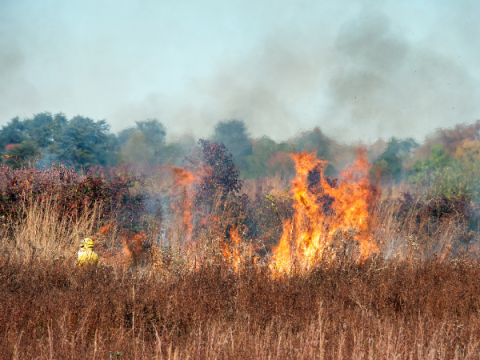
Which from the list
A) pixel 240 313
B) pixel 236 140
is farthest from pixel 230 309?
pixel 236 140

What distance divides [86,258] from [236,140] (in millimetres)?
7099

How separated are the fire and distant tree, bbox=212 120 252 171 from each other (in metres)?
3.79

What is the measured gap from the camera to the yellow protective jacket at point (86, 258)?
5578 millimetres

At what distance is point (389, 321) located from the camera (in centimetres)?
400

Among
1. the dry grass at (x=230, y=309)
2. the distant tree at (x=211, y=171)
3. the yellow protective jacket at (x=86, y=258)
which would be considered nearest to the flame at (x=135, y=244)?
the distant tree at (x=211, y=171)

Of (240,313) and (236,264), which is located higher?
(236,264)

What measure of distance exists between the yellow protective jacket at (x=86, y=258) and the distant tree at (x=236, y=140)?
597cm

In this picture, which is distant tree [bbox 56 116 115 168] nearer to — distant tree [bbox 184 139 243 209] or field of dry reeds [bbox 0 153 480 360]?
distant tree [bbox 184 139 243 209]

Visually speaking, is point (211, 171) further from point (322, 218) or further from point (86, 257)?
point (86, 257)

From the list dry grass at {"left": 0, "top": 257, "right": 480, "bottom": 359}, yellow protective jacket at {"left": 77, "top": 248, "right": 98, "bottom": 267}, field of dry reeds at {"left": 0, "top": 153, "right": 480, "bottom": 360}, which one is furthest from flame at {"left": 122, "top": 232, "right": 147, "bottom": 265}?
dry grass at {"left": 0, "top": 257, "right": 480, "bottom": 359}

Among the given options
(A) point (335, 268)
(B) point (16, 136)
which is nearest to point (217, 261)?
(A) point (335, 268)

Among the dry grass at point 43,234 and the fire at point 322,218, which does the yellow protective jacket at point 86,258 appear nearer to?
the dry grass at point 43,234

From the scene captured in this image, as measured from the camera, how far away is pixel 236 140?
12055 mm

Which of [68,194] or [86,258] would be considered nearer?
[86,258]
